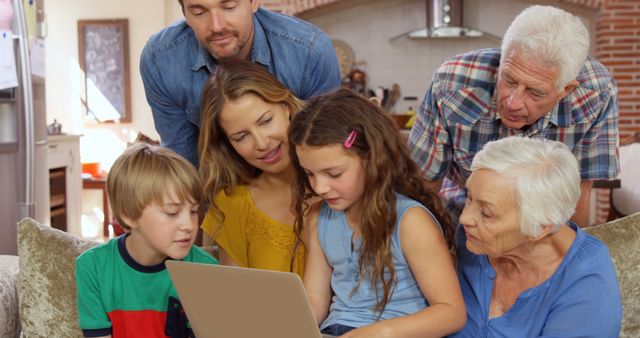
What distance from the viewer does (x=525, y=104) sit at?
1999 mm

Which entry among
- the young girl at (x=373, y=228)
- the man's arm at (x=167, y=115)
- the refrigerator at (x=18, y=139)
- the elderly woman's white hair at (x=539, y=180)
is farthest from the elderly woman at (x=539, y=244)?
the refrigerator at (x=18, y=139)

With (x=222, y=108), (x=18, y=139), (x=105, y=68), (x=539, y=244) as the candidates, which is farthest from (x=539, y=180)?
(x=105, y=68)

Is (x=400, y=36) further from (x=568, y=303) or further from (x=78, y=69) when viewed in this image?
(x=568, y=303)

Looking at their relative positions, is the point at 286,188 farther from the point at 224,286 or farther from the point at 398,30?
the point at 398,30

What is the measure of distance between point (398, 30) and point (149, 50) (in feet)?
17.9

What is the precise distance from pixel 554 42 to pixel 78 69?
20.0 ft

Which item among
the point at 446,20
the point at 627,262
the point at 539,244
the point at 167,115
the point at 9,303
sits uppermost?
the point at 446,20

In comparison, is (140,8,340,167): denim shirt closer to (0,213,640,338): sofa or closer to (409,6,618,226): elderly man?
(409,6,618,226): elderly man

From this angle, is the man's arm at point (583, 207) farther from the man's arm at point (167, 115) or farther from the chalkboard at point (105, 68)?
the chalkboard at point (105, 68)

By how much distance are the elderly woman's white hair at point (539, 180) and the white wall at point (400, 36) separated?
584cm

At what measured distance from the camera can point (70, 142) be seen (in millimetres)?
5598

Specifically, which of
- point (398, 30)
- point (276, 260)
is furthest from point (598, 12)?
point (276, 260)

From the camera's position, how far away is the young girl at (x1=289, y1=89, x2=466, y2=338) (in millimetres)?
1752

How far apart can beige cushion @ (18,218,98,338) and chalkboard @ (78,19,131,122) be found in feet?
17.5
